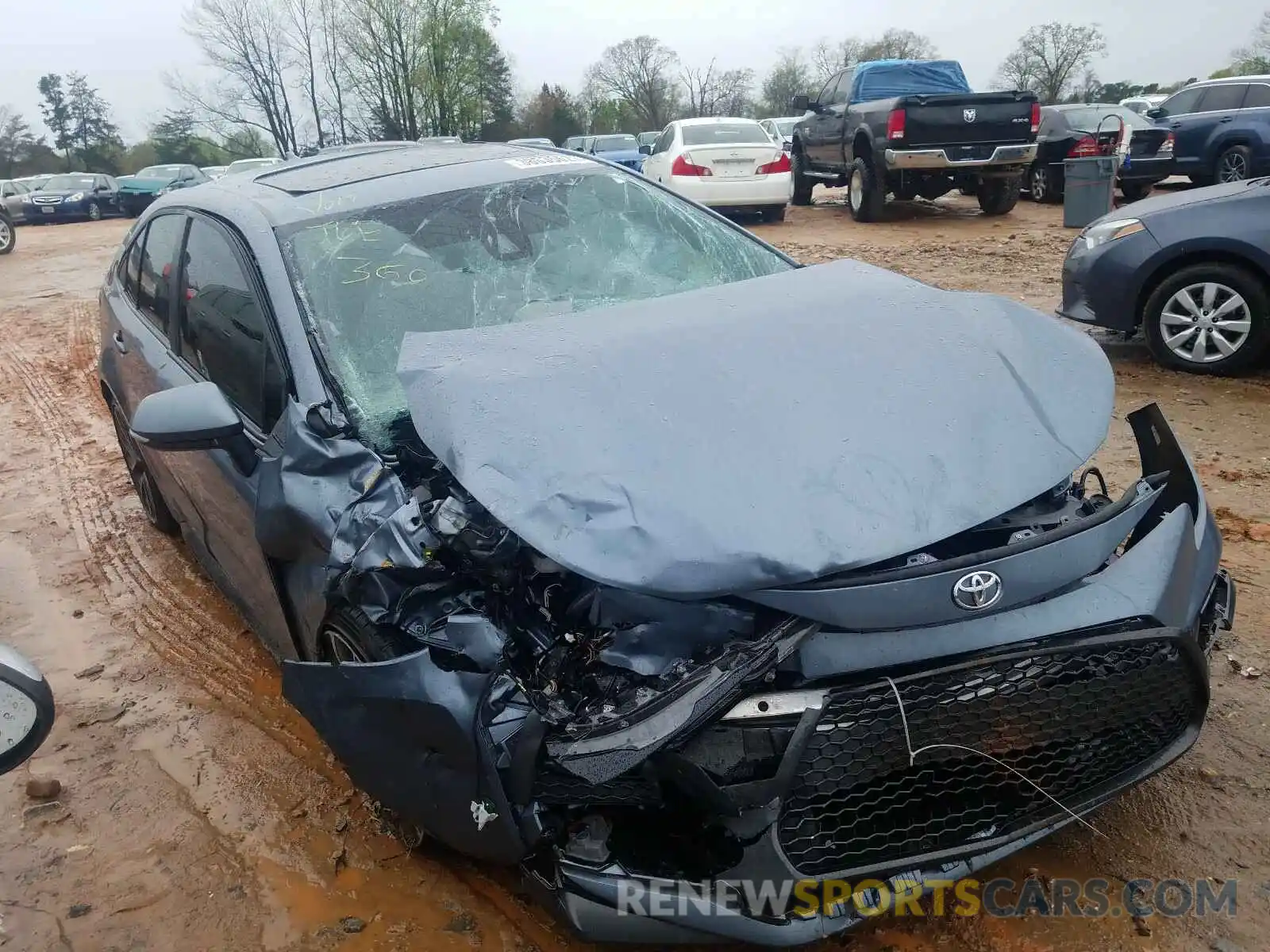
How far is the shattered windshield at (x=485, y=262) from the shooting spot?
2.89m

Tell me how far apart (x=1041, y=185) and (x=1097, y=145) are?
1.42 meters

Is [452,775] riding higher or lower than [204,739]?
higher

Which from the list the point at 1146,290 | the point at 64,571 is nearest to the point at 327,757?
the point at 64,571

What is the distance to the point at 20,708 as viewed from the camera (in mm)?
1451

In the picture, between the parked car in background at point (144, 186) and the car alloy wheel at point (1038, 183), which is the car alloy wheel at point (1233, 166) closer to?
the car alloy wheel at point (1038, 183)

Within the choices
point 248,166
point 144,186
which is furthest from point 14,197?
point 248,166

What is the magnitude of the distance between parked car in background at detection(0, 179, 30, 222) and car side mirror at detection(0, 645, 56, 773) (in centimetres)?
3102

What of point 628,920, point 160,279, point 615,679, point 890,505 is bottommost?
point 628,920

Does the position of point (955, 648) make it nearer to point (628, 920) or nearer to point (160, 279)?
point (628, 920)

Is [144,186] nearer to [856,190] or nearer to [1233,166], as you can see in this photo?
[856,190]

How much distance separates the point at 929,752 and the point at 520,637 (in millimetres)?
895

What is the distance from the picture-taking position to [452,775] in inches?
80.7

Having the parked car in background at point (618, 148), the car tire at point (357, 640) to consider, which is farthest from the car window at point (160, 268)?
the parked car in background at point (618, 148)

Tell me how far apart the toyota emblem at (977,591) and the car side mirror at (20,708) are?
161 centimetres
